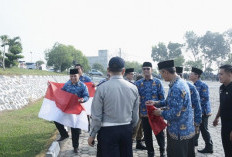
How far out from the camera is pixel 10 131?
284 inches

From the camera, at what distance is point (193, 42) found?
67.1 m

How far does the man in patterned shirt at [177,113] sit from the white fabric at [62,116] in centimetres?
290

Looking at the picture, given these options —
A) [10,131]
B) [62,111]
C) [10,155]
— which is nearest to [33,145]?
[10,155]

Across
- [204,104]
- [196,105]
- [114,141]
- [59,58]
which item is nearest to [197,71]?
[204,104]

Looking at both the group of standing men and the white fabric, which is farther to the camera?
the white fabric

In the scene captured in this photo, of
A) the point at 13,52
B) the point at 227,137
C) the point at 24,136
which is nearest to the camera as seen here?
the point at 227,137

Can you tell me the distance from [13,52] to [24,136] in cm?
1493

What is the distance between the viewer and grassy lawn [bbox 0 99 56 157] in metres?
5.53

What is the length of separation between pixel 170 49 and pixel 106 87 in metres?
70.9

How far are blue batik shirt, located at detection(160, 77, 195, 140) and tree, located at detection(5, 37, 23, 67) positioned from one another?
18.6 m

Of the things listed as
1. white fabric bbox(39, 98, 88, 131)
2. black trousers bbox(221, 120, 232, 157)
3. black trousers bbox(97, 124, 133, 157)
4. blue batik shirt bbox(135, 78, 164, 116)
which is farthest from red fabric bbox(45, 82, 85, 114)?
black trousers bbox(221, 120, 232, 157)

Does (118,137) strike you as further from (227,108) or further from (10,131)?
(10,131)

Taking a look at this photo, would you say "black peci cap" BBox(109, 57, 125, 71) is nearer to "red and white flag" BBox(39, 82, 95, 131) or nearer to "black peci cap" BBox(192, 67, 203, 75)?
"red and white flag" BBox(39, 82, 95, 131)

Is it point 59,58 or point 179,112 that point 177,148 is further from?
point 59,58
